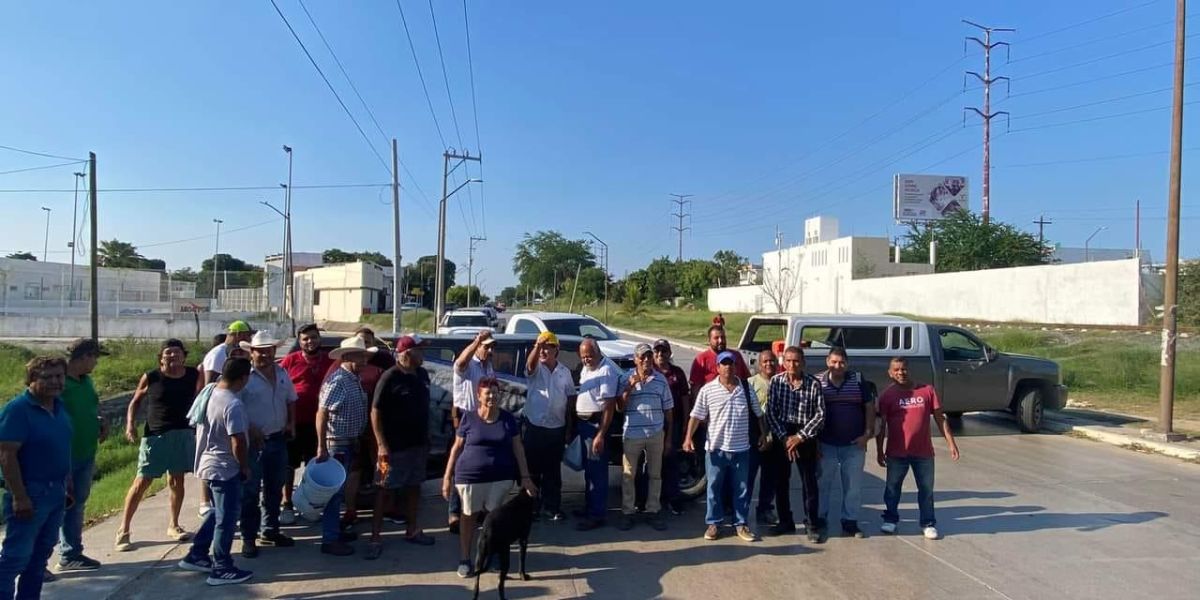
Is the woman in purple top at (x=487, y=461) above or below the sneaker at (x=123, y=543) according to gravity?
above

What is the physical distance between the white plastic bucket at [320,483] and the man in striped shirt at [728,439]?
279cm

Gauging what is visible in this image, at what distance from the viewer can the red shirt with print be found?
668cm

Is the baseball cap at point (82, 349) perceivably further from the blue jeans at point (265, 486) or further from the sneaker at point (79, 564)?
the sneaker at point (79, 564)

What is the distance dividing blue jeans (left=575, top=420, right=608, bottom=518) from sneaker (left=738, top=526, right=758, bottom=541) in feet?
3.82

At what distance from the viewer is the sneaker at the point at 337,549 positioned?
20.1 feet

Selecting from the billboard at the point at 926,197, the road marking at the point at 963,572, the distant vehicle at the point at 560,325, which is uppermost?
the billboard at the point at 926,197

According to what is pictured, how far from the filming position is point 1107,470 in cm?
988

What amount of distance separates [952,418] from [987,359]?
1380 mm

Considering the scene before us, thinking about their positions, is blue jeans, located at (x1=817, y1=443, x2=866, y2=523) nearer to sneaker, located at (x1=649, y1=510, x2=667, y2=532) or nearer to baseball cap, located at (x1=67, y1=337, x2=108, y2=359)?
sneaker, located at (x1=649, y1=510, x2=667, y2=532)

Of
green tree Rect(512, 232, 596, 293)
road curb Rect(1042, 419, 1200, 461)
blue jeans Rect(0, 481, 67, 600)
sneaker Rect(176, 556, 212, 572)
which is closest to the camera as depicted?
blue jeans Rect(0, 481, 67, 600)

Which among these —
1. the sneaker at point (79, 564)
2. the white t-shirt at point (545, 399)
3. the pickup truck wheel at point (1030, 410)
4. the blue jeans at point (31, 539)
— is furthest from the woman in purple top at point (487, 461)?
the pickup truck wheel at point (1030, 410)

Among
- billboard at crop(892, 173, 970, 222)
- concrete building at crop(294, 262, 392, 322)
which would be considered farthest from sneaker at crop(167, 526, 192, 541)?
billboard at crop(892, 173, 970, 222)

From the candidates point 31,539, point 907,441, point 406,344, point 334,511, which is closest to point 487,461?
Result: point 406,344

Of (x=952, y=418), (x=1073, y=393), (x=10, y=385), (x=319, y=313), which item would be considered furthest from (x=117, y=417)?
(x=319, y=313)
